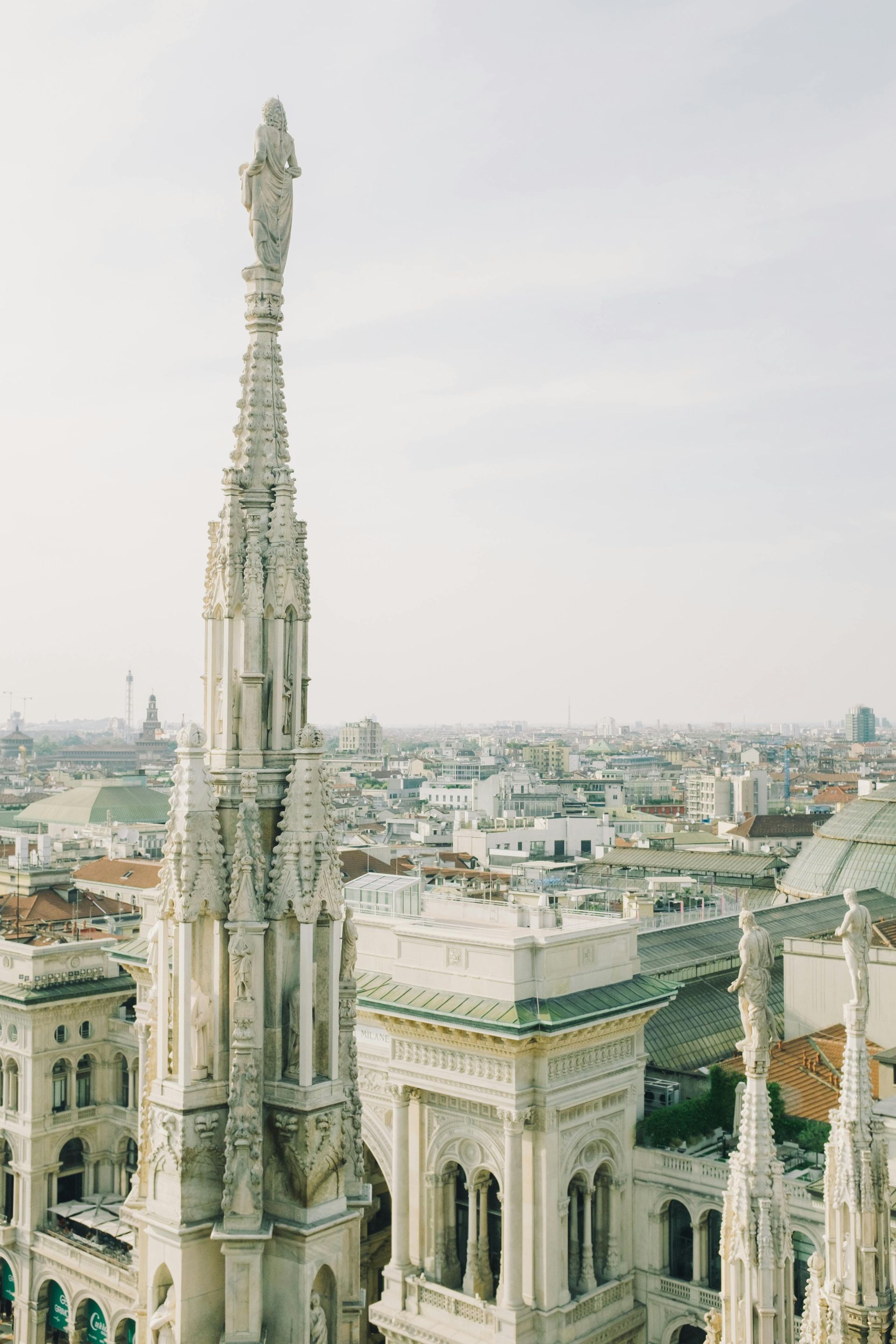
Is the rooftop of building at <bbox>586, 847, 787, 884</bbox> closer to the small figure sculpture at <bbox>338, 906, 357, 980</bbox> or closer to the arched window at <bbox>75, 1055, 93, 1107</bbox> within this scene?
the arched window at <bbox>75, 1055, 93, 1107</bbox>

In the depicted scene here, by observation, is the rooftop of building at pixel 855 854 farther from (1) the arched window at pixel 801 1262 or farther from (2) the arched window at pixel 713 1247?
(1) the arched window at pixel 801 1262

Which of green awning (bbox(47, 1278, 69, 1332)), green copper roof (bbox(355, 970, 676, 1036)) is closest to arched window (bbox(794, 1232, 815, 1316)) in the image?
green copper roof (bbox(355, 970, 676, 1036))

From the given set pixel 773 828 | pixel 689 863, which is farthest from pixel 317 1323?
pixel 773 828

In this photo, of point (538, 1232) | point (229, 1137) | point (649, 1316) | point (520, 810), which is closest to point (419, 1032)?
point (538, 1232)

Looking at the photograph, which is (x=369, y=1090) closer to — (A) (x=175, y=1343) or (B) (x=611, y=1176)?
(B) (x=611, y=1176)

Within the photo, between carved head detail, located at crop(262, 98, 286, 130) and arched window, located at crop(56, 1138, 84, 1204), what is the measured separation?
46392 millimetres

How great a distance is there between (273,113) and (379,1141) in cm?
3047

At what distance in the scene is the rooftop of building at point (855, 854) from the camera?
59.5 m

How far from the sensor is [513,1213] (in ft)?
102

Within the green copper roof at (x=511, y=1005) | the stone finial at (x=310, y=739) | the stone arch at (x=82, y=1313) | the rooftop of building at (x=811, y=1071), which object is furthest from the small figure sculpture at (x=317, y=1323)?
the stone arch at (x=82, y=1313)

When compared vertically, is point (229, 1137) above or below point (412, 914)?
above

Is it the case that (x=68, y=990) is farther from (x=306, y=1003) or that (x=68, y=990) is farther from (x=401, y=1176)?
(x=306, y=1003)

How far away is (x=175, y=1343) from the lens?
9125mm

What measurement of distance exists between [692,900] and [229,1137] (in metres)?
53.4
